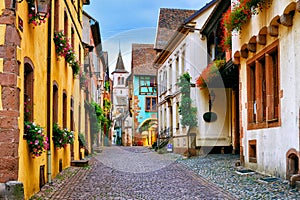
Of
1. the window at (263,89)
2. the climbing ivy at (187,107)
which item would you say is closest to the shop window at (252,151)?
the window at (263,89)

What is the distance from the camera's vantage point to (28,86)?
816 centimetres

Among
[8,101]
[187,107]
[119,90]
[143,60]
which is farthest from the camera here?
[119,90]

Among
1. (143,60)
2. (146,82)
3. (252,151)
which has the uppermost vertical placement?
(143,60)

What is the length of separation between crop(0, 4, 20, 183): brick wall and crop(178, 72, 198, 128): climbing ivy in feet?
47.1

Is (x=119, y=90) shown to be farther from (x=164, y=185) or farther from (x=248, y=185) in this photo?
(x=248, y=185)

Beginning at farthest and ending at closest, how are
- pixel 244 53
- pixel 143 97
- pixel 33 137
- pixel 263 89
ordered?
pixel 143 97, pixel 244 53, pixel 263 89, pixel 33 137

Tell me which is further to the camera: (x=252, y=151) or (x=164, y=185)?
(x=252, y=151)

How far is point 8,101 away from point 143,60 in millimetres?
45032

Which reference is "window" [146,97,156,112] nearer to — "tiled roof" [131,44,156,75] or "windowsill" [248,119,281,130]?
"tiled roof" [131,44,156,75]

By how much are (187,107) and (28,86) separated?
1287 centimetres

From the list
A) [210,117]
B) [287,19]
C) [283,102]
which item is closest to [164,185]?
[283,102]

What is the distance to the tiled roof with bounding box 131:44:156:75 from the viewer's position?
50.8 metres

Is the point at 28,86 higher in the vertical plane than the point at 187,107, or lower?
higher

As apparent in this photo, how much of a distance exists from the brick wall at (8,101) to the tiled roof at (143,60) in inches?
1733
